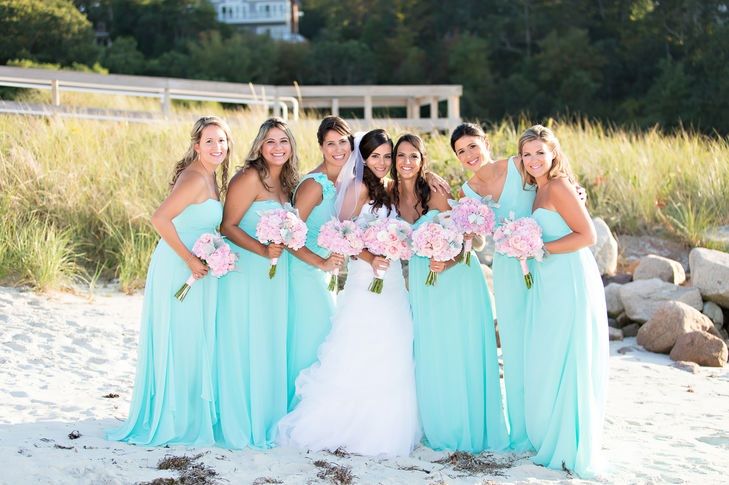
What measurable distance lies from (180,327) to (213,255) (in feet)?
1.81

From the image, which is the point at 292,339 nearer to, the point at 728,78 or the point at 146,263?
the point at 146,263

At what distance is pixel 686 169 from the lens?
535 inches

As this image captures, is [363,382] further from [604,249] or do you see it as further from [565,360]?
[604,249]

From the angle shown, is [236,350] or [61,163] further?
[61,163]

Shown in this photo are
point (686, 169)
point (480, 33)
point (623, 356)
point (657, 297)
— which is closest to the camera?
point (623, 356)

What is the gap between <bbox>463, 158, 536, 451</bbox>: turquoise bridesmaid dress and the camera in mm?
6117

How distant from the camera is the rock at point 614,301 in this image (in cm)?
1063

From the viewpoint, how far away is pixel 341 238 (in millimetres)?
6062

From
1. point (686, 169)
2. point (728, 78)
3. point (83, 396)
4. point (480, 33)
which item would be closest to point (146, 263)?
point (83, 396)

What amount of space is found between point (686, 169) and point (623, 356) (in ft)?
16.9

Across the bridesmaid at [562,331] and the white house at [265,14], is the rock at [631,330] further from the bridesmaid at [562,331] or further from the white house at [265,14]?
the white house at [265,14]

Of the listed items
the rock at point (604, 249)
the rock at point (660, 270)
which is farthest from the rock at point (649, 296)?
the rock at point (604, 249)

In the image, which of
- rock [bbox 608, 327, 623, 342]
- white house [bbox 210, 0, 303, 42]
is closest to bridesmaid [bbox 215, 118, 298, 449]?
rock [bbox 608, 327, 623, 342]

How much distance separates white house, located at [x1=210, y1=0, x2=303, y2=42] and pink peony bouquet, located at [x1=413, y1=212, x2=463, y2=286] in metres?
50.3
